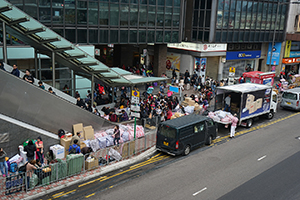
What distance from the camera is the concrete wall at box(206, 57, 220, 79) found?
1548 inches

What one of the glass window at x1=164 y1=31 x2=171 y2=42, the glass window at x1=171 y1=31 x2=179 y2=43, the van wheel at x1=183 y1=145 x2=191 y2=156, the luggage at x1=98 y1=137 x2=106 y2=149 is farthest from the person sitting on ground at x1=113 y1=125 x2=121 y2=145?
the glass window at x1=171 y1=31 x2=179 y2=43

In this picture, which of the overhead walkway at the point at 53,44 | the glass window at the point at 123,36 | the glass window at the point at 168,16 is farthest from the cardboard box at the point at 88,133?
the glass window at the point at 168,16

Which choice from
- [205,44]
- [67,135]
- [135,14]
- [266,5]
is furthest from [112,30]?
[266,5]

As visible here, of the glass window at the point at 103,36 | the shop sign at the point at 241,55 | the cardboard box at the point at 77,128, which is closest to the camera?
the cardboard box at the point at 77,128

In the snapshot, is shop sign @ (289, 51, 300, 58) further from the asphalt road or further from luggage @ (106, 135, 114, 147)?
luggage @ (106, 135, 114, 147)

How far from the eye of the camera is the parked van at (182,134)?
15625 mm

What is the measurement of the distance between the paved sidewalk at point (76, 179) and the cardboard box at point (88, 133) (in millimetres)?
2687

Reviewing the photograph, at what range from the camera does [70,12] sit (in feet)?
82.4

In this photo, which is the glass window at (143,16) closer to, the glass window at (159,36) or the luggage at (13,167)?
the glass window at (159,36)

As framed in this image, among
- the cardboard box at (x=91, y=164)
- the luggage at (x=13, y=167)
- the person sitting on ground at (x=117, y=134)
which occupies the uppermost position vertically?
the person sitting on ground at (x=117, y=134)

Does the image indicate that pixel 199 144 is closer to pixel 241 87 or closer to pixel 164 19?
pixel 241 87

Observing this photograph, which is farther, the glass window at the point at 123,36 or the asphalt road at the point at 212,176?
the glass window at the point at 123,36

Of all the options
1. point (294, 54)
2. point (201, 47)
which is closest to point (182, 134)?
point (201, 47)

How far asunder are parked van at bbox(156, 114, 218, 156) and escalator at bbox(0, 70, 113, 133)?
15.1ft
